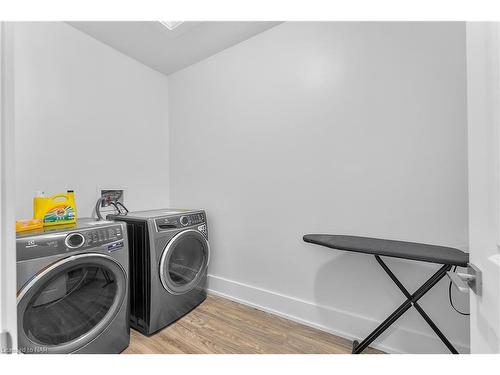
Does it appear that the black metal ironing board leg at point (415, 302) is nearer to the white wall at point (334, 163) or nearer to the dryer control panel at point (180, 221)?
the white wall at point (334, 163)

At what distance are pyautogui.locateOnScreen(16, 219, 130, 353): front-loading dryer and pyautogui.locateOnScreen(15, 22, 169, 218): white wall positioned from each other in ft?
2.07

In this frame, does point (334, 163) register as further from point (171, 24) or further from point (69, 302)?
point (69, 302)

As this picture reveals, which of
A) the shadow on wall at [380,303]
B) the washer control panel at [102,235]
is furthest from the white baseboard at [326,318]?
the washer control panel at [102,235]

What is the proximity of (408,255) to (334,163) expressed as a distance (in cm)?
72

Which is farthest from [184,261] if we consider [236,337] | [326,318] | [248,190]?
[326,318]

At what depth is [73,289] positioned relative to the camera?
44.8 inches

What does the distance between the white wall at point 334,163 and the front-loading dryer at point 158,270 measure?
40 centimetres

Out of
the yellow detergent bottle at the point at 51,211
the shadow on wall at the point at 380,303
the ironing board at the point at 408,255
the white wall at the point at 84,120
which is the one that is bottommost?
the shadow on wall at the point at 380,303

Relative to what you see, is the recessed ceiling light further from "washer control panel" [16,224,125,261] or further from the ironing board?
the ironing board

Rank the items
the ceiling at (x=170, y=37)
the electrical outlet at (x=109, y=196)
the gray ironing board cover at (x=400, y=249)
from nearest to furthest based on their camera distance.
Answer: the gray ironing board cover at (x=400, y=249) → the ceiling at (x=170, y=37) → the electrical outlet at (x=109, y=196)

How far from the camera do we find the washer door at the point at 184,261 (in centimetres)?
154

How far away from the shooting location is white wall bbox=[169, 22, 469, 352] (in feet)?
3.84

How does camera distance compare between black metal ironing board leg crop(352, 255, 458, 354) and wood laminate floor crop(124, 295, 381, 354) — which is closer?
black metal ironing board leg crop(352, 255, 458, 354)

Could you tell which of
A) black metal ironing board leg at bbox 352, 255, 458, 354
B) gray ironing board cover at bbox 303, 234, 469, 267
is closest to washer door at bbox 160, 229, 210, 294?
gray ironing board cover at bbox 303, 234, 469, 267
